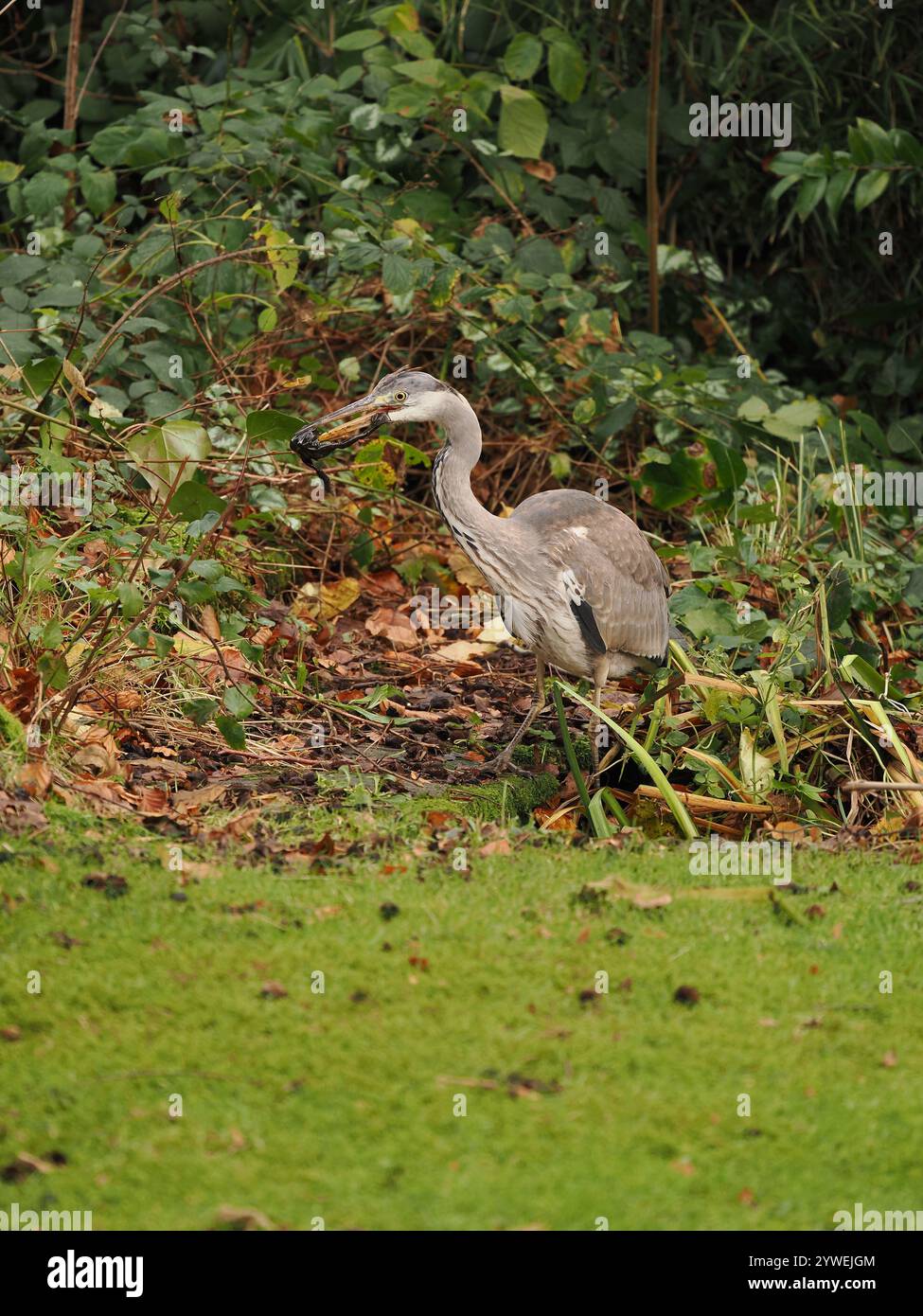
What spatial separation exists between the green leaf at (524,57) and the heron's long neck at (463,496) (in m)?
2.93

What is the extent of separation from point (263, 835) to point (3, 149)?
21.4 feet

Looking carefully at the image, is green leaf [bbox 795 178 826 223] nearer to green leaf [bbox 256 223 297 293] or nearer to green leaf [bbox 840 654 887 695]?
green leaf [bbox 256 223 297 293]

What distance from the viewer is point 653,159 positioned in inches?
312

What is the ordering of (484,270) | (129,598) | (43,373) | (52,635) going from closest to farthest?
(129,598) < (52,635) < (43,373) < (484,270)

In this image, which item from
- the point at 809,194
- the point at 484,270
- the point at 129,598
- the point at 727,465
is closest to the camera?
the point at 129,598

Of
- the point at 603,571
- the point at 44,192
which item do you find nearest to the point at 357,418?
the point at 603,571

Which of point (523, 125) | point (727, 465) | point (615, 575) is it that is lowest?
point (615, 575)

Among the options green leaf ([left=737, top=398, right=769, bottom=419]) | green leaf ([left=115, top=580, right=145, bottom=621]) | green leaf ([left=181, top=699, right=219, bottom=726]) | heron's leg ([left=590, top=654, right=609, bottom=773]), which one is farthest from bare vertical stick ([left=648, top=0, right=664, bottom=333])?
green leaf ([left=115, top=580, right=145, bottom=621])

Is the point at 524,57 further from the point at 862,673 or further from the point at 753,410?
the point at 862,673

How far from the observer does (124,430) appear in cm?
596

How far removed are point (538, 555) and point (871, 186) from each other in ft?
11.2

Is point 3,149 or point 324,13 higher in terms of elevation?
point 324,13
